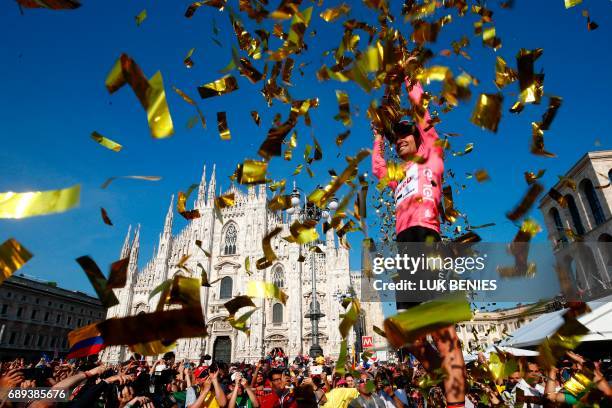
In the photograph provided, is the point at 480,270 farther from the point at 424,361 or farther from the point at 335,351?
the point at 335,351

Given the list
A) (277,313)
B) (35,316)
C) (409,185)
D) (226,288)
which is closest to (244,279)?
(226,288)

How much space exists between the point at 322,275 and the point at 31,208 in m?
34.0

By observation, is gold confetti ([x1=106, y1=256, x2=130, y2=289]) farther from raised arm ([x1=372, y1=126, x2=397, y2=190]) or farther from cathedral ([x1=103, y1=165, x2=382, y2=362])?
cathedral ([x1=103, y1=165, x2=382, y2=362])

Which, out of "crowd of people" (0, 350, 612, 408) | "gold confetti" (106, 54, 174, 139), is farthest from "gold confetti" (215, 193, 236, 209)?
"crowd of people" (0, 350, 612, 408)

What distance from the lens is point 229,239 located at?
38969 millimetres

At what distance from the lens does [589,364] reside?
3508 mm

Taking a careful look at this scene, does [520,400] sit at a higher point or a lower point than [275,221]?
lower

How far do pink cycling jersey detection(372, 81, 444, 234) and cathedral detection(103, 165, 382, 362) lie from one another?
26662 mm

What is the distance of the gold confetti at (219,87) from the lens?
2275 mm

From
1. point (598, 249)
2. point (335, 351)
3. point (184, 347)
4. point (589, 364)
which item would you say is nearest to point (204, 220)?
point (184, 347)

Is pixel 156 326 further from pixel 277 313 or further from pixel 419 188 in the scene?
pixel 277 313

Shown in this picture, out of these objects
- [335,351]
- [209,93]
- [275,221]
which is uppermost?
[275,221]

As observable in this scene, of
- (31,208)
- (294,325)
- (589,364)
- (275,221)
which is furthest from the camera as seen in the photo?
(275,221)

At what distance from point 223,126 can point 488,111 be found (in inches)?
68.3
